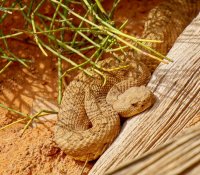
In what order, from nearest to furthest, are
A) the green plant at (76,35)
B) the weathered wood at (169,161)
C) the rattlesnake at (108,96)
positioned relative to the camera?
the weathered wood at (169,161), the green plant at (76,35), the rattlesnake at (108,96)

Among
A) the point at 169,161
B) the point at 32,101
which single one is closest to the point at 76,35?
the point at 32,101

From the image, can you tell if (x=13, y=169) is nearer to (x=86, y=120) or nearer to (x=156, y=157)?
Result: (x=86, y=120)

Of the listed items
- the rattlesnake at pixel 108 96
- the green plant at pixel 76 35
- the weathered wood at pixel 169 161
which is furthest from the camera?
the rattlesnake at pixel 108 96

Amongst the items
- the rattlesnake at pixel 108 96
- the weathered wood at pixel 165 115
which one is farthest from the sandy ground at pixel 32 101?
the weathered wood at pixel 165 115

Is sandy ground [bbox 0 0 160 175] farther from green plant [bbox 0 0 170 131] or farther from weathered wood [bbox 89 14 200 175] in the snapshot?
weathered wood [bbox 89 14 200 175]

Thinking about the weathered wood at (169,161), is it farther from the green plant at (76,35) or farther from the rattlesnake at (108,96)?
the rattlesnake at (108,96)

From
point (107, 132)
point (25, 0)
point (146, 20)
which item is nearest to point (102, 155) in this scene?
point (107, 132)

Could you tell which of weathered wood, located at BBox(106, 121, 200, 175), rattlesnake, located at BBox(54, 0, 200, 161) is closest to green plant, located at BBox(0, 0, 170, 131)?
rattlesnake, located at BBox(54, 0, 200, 161)
